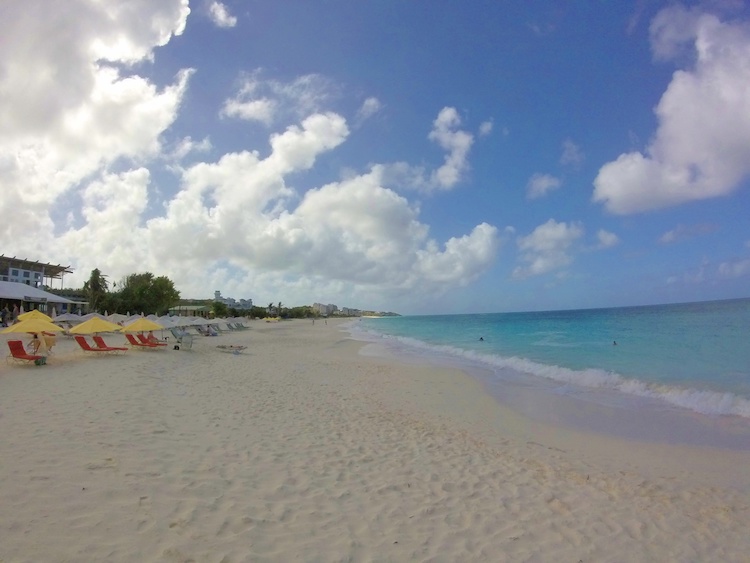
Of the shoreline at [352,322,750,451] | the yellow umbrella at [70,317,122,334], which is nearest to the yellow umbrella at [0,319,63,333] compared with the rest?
the yellow umbrella at [70,317,122,334]

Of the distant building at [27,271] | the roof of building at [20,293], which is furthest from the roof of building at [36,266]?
the roof of building at [20,293]

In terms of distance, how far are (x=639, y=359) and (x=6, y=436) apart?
23935 millimetres

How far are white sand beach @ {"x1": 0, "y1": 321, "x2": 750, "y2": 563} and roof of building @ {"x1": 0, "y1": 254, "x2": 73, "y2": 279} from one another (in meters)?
63.3

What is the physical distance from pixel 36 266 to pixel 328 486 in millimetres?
77534

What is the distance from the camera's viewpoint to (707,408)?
35.6 ft

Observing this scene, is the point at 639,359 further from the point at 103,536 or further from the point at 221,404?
the point at 103,536

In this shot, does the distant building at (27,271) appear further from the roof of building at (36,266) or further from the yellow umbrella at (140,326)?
the yellow umbrella at (140,326)

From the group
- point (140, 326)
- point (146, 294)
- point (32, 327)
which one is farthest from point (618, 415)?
point (146, 294)

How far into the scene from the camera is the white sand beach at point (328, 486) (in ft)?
11.2

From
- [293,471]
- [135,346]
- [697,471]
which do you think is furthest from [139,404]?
[135,346]

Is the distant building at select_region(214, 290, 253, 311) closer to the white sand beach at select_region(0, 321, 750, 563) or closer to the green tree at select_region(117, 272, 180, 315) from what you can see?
the green tree at select_region(117, 272, 180, 315)

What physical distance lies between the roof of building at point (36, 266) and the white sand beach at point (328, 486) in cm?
6328

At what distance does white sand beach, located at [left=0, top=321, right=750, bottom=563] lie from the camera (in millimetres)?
3400

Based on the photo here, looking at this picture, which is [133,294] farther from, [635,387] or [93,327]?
[635,387]
